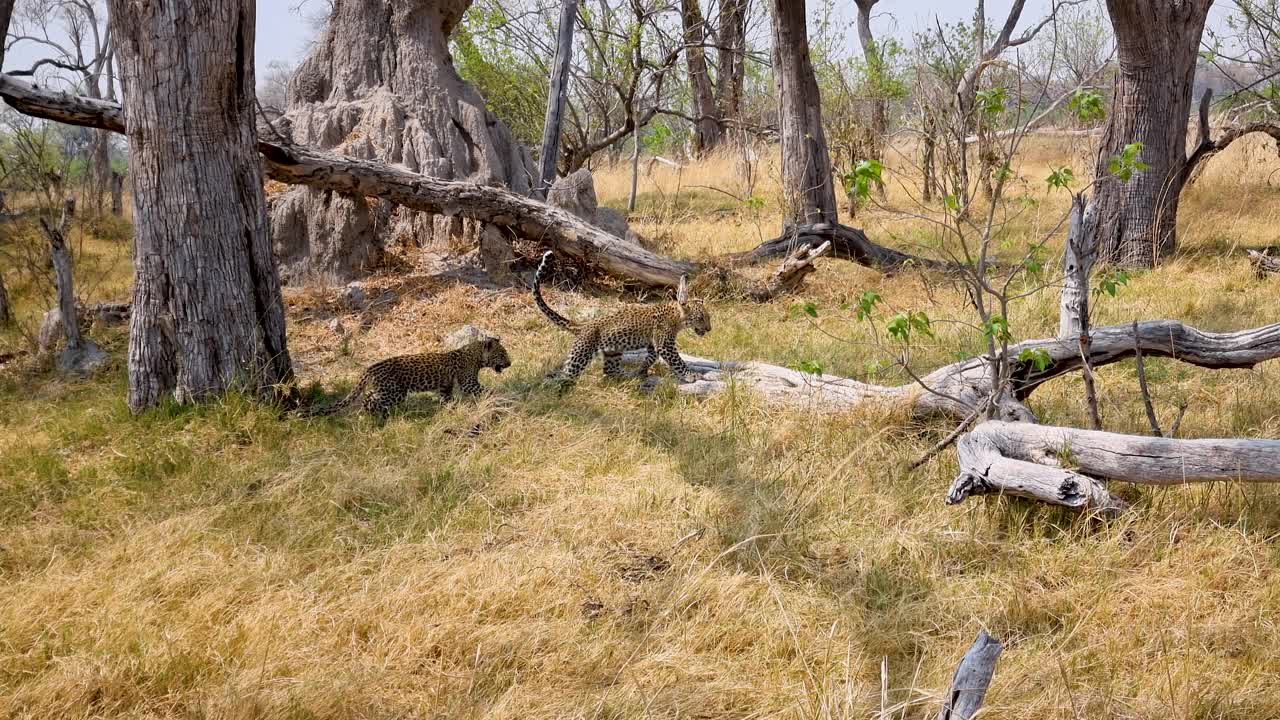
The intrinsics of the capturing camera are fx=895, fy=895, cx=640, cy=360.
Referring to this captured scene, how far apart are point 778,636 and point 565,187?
24.7 feet

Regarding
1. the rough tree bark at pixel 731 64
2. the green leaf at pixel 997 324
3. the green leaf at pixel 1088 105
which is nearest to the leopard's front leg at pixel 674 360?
the green leaf at pixel 997 324

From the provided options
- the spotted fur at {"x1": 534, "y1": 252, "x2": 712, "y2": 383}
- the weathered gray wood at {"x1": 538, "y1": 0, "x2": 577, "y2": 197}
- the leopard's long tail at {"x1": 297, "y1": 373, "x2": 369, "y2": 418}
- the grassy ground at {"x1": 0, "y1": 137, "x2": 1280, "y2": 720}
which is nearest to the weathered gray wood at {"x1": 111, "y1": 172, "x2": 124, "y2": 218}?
the weathered gray wood at {"x1": 538, "y1": 0, "x2": 577, "y2": 197}

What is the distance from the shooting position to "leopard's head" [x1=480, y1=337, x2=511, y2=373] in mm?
6660

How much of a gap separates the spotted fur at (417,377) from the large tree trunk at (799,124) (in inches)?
224

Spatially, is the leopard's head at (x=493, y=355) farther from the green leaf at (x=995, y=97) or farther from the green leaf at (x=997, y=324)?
the green leaf at (x=995, y=97)

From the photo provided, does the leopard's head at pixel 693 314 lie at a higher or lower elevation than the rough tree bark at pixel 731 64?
lower

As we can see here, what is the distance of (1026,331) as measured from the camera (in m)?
7.60

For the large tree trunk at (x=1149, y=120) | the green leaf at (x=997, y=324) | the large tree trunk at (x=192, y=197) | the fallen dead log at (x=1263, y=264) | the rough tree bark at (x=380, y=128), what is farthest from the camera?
the rough tree bark at (x=380, y=128)

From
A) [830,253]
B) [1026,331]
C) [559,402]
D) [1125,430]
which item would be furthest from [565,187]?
[1125,430]

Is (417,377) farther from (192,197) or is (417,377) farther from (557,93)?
(557,93)

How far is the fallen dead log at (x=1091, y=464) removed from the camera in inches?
161

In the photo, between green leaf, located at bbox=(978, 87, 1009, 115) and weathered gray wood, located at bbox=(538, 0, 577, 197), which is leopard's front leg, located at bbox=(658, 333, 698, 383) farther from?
weathered gray wood, located at bbox=(538, 0, 577, 197)

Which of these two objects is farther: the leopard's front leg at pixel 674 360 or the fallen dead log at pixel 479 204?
the fallen dead log at pixel 479 204

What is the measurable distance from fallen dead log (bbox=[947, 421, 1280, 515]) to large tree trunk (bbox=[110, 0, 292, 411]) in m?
4.56
